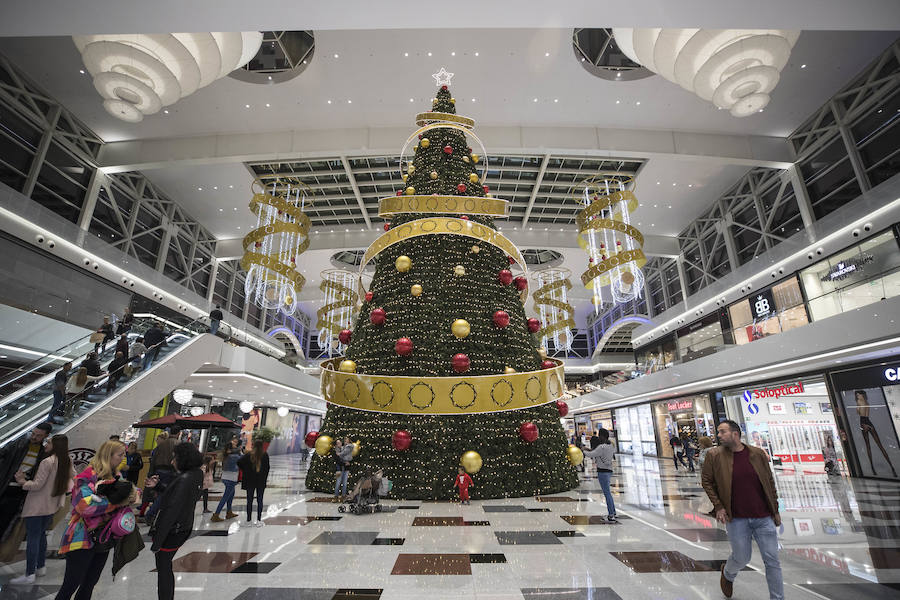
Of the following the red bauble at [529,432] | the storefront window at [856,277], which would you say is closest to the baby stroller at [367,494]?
the red bauble at [529,432]

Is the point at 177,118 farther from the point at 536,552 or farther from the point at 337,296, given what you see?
the point at 536,552

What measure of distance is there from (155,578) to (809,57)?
637 inches

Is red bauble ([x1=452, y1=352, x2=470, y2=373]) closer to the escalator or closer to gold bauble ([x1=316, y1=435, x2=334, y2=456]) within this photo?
gold bauble ([x1=316, y1=435, x2=334, y2=456])

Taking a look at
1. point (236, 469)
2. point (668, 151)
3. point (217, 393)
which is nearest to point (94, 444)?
point (236, 469)

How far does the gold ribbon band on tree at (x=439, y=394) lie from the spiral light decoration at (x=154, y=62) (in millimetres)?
6151

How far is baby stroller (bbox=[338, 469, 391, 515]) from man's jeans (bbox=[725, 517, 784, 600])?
379cm

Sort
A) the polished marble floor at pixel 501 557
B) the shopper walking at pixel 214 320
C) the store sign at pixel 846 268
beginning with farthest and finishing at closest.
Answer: the shopper walking at pixel 214 320 < the store sign at pixel 846 268 < the polished marble floor at pixel 501 557

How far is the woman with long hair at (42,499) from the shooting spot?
3148 mm

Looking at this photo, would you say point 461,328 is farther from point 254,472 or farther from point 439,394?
point 254,472

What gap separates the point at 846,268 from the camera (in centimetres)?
1131

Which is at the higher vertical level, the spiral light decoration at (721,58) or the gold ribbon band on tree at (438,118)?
the spiral light decoration at (721,58)

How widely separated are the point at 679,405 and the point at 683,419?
628 mm

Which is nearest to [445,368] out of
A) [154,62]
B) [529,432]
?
[529,432]

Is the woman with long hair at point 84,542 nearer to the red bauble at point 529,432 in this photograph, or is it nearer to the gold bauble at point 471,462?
the gold bauble at point 471,462
